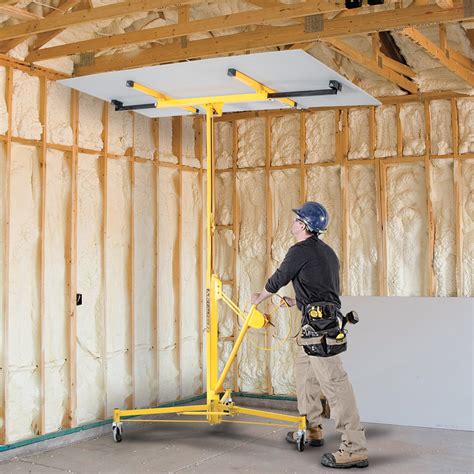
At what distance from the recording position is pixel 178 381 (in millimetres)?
7445

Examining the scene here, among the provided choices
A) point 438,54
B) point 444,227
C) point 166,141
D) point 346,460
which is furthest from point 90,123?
point 346,460

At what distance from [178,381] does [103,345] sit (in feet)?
4.07

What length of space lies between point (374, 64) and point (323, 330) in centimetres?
247

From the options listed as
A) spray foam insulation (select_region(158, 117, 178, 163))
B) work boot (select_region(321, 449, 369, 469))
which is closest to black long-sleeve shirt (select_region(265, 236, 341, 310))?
work boot (select_region(321, 449, 369, 469))

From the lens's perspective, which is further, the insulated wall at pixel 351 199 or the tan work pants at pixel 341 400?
the insulated wall at pixel 351 199

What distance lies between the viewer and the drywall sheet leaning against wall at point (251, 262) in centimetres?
773

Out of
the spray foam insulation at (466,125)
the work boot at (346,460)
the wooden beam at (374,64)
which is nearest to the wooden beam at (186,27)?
the wooden beam at (374,64)

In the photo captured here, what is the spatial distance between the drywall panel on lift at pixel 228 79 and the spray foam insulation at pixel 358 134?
106 cm

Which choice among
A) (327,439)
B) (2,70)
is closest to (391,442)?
(327,439)

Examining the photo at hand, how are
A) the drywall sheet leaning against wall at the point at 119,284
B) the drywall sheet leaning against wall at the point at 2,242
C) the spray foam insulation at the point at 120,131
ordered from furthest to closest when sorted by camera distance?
the spray foam insulation at the point at 120,131, the drywall sheet leaning against wall at the point at 119,284, the drywall sheet leaning against wall at the point at 2,242

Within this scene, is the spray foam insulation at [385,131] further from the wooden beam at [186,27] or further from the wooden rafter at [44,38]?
the wooden rafter at [44,38]

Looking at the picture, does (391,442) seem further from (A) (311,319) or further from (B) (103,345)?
(B) (103,345)

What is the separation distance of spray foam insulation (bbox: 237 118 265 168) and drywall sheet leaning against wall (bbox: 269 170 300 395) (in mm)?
277

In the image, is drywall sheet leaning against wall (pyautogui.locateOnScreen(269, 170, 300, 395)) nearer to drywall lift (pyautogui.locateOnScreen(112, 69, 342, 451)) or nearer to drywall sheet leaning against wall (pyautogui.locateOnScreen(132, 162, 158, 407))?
drywall sheet leaning against wall (pyautogui.locateOnScreen(132, 162, 158, 407))
